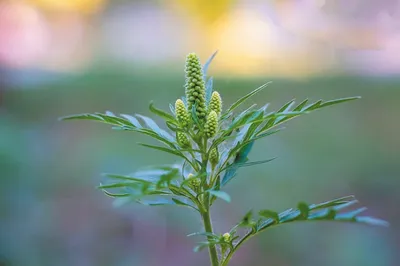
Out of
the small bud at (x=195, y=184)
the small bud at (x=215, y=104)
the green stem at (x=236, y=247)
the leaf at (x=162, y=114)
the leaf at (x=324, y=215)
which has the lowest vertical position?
the green stem at (x=236, y=247)

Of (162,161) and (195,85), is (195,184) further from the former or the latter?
(162,161)

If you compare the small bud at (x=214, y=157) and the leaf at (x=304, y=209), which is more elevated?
the small bud at (x=214, y=157)

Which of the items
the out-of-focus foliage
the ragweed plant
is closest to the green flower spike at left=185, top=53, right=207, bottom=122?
the ragweed plant

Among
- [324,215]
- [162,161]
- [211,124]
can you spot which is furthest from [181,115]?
[162,161]

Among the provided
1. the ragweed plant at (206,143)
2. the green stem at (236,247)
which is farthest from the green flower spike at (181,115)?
the green stem at (236,247)

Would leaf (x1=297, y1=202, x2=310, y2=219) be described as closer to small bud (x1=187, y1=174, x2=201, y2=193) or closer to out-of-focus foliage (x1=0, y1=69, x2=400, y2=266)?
small bud (x1=187, y1=174, x2=201, y2=193)

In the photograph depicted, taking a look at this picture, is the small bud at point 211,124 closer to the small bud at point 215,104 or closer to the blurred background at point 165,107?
the small bud at point 215,104

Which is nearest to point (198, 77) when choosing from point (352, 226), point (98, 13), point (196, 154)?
point (196, 154)
